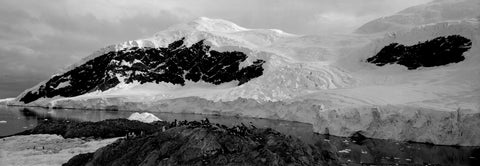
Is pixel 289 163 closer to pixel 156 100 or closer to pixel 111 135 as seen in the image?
pixel 111 135

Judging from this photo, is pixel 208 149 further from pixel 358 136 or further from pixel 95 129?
pixel 358 136

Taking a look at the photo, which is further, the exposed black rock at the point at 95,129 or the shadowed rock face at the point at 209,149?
the exposed black rock at the point at 95,129

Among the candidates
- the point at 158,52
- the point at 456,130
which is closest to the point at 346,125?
the point at 456,130

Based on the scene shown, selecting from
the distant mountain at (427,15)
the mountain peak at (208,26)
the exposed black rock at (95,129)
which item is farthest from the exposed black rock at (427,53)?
the mountain peak at (208,26)

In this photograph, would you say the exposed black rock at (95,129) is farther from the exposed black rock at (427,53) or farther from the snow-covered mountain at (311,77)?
the exposed black rock at (427,53)

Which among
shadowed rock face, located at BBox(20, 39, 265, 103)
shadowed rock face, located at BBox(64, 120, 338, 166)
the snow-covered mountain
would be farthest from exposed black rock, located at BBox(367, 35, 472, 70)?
shadowed rock face, located at BBox(64, 120, 338, 166)

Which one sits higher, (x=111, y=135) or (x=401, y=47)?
(x=401, y=47)

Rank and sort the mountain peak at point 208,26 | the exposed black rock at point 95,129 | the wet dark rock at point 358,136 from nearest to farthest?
the exposed black rock at point 95,129
the wet dark rock at point 358,136
the mountain peak at point 208,26
